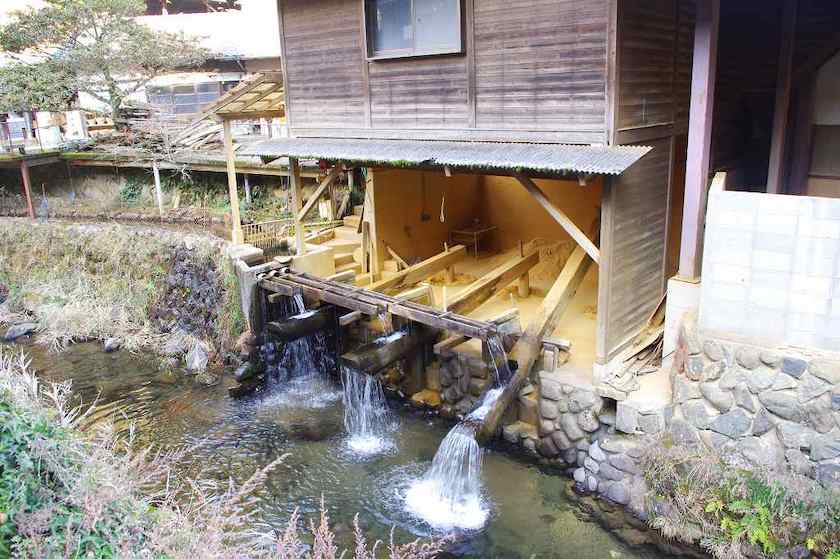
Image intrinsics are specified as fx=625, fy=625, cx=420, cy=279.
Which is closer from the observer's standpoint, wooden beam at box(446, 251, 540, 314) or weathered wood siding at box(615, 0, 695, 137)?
weathered wood siding at box(615, 0, 695, 137)

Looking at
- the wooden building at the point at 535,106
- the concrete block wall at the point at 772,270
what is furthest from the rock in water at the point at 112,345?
the concrete block wall at the point at 772,270

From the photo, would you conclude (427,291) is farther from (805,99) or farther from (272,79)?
(805,99)

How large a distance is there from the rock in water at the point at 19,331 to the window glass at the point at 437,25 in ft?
43.2

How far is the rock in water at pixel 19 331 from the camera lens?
16.5 metres

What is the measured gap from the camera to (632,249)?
974cm

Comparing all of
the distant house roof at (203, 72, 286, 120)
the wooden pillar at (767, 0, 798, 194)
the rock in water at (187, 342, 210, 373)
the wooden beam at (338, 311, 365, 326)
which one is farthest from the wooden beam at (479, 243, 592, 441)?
the distant house roof at (203, 72, 286, 120)

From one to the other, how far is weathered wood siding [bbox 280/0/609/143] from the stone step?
3.67 metres

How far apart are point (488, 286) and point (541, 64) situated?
3930mm

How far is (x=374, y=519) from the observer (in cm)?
872

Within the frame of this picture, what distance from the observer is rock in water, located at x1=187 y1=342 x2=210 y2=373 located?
14055 millimetres

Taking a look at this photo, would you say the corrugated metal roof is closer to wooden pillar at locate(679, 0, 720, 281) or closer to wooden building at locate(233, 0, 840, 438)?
wooden building at locate(233, 0, 840, 438)

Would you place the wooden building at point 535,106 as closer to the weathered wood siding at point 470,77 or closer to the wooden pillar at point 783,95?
the weathered wood siding at point 470,77

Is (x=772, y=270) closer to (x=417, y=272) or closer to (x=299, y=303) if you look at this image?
(x=417, y=272)

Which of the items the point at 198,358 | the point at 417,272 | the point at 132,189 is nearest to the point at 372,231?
the point at 417,272
